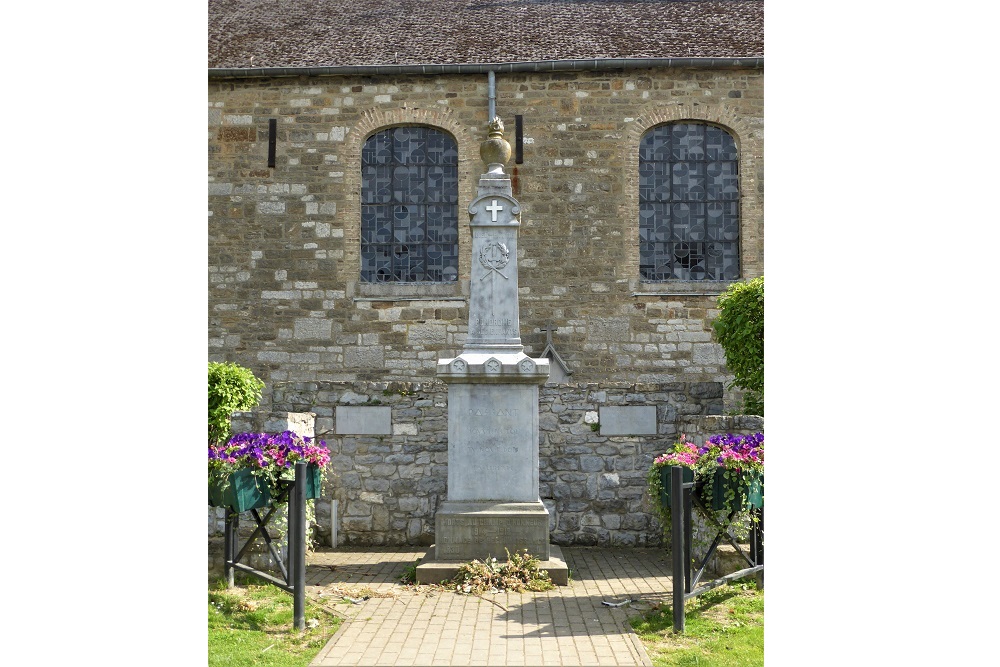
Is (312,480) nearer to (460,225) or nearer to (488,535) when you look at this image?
(488,535)

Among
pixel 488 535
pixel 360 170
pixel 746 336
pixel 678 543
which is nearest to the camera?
pixel 678 543

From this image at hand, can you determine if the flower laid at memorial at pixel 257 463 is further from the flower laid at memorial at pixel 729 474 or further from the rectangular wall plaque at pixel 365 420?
the flower laid at memorial at pixel 729 474

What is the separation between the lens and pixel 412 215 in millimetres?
12445

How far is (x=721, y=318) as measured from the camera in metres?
10.0

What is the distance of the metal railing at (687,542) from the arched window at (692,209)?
684cm

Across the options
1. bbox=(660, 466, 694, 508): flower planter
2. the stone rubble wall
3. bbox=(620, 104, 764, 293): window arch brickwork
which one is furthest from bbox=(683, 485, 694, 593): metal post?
bbox=(620, 104, 764, 293): window arch brickwork

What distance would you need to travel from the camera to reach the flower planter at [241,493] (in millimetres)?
5512

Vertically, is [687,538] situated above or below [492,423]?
below

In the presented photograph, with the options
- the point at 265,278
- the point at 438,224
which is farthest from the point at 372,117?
the point at 265,278

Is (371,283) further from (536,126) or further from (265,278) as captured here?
(536,126)

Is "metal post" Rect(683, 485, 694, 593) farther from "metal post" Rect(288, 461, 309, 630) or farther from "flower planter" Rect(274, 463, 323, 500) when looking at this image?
"flower planter" Rect(274, 463, 323, 500)

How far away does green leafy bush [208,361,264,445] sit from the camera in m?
8.70

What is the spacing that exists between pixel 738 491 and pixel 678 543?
0.76 meters

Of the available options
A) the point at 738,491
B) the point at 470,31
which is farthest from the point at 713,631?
Result: the point at 470,31
